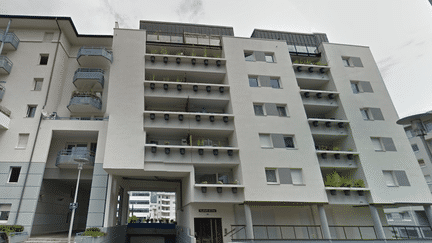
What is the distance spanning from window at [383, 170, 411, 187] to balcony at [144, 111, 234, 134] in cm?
1472

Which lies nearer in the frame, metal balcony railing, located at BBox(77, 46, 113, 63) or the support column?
the support column

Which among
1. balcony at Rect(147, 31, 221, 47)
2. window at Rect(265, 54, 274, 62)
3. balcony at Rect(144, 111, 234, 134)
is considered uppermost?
balcony at Rect(147, 31, 221, 47)

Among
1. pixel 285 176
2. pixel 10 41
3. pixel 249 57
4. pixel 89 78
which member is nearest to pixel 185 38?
pixel 249 57

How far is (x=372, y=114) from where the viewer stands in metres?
24.2

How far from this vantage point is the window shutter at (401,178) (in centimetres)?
2128

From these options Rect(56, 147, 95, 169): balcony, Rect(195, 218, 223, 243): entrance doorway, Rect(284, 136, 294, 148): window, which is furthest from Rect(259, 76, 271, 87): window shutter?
Rect(56, 147, 95, 169): balcony

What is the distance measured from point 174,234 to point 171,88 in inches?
692

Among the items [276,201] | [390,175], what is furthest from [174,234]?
[390,175]

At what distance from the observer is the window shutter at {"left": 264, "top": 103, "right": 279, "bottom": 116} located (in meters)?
22.9

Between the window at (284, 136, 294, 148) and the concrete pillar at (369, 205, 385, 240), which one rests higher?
the window at (284, 136, 294, 148)

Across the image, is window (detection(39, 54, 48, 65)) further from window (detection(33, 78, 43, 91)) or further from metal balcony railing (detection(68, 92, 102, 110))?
metal balcony railing (detection(68, 92, 102, 110))

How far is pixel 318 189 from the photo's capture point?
2020cm

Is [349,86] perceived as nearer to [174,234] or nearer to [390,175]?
[390,175]

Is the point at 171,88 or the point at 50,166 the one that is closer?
the point at 50,166
